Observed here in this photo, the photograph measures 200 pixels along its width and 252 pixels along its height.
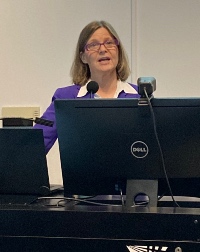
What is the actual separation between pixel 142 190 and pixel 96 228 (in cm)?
19

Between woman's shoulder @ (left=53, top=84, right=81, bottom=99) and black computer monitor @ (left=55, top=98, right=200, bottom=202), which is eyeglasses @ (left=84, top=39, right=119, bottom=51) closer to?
woman's shoulder @ (left=53, top=84, right=81, bottom=99)

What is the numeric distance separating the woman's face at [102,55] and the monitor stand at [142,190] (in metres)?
0.88

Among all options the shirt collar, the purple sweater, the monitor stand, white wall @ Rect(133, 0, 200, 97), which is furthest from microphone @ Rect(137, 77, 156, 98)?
white wall @ Rect(133, 0, 200, 97)

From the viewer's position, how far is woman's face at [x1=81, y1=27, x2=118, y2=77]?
215 centimetres

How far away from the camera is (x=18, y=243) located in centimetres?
128

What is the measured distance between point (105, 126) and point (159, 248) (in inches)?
13.5

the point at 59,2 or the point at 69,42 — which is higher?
the point at 59,2

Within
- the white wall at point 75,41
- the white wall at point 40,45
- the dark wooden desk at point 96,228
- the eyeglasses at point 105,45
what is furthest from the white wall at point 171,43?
the dark wooden desk at point 96,228

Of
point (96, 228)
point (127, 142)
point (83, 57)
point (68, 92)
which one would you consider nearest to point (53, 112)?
point (68, 92)

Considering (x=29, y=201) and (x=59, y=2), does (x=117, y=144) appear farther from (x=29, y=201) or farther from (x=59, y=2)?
(x=59, y=2)

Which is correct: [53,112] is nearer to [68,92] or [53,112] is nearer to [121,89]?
[68,92]

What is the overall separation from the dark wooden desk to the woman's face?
96 centimetres

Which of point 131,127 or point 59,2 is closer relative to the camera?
point 131,127

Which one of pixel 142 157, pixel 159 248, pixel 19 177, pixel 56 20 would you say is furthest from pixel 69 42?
pixel 159 248
